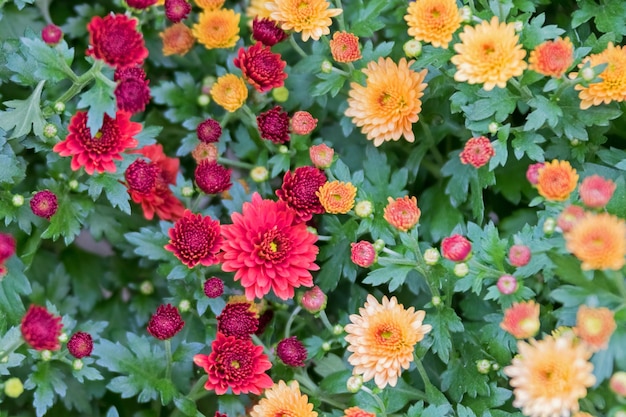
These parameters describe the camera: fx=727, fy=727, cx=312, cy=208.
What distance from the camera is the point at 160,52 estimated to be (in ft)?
6.32

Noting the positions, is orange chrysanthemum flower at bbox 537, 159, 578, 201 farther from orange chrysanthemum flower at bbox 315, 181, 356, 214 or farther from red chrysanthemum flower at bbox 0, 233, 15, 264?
red chrysanthemum flower at bbox 0, 233, 15, 264

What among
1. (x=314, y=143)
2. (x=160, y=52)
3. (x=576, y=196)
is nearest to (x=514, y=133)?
(x=576, y=196)

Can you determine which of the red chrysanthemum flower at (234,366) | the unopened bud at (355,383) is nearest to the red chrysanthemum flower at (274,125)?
the red chrysanthemum flower at (234,366)

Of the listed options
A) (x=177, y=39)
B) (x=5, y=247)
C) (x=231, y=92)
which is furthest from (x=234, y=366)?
(x=177, y=39)

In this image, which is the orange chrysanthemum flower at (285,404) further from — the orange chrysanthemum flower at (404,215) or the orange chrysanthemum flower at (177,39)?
the orange chrysanthemum flower at (177,39)

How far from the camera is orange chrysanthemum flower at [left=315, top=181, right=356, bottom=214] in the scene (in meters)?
1.46

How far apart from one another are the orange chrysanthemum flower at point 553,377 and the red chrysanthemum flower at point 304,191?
1.73ft

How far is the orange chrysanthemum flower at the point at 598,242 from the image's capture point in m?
1.13

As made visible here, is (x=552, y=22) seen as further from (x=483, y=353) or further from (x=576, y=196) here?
(x=483, y=353)

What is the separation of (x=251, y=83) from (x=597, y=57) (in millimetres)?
720

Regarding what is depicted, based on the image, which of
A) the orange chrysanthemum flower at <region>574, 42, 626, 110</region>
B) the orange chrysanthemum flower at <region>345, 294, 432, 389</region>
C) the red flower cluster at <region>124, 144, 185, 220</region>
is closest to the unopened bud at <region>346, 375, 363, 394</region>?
the orange chrysanthemum flower at <region>345, 294, 432, 389</region>

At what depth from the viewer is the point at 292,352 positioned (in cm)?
145

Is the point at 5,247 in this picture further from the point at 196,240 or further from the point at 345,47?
the point at 345,47

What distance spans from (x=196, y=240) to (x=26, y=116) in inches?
17.0
